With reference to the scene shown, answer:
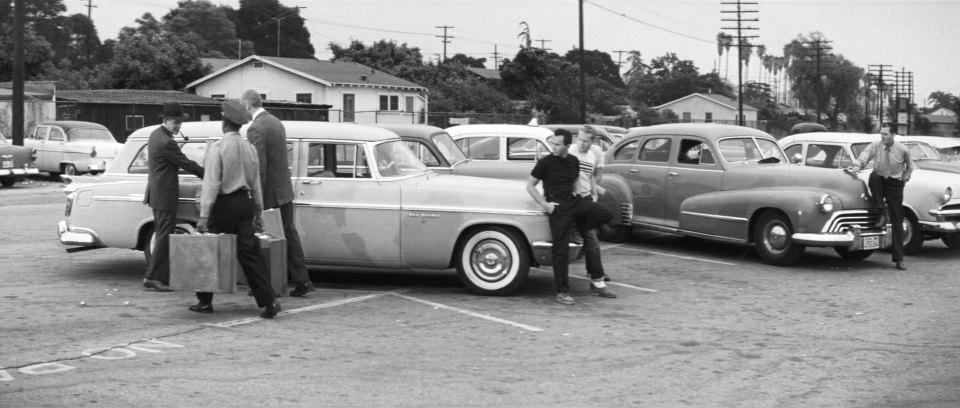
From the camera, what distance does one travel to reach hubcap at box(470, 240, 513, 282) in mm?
10500

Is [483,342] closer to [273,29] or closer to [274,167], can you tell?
[274,167]

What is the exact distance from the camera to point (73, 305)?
968 centimetres

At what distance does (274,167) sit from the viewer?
9953 millimetres

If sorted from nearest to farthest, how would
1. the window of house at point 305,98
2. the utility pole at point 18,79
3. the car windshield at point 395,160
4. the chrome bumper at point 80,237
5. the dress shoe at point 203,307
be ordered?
the dress shoe at point 203,307 → the car windshield at point 395,160 → the chrome bumper at point 80,237 → the utility pole at point 18,79 → the window of house at point 305,98

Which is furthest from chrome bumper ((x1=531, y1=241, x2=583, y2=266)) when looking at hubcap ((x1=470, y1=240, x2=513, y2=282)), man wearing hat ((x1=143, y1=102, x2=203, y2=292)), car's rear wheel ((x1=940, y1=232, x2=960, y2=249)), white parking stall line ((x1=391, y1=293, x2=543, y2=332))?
car's rear wheel ((x1=940, y1=232, x2=960, y2=249))

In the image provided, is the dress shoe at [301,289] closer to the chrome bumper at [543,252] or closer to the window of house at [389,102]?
the chrome bumper at [543,252]

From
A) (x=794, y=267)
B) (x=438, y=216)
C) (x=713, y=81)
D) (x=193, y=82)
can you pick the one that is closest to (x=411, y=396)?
(x=438, y=216)

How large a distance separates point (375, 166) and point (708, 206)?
5.25 meters

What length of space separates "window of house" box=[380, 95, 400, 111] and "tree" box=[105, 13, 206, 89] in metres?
11.2

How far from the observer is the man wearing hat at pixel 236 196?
A: 881 centimetres

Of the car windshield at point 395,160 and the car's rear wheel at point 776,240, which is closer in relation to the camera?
the car windshield at point 395,160

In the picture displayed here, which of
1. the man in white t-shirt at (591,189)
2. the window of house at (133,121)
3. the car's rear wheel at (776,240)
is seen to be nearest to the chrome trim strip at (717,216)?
the car's rear wheel at (776,240)

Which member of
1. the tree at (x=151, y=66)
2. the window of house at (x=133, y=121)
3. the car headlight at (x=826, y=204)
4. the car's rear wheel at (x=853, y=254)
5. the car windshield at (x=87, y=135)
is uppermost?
the tree at (x=151, y=66)

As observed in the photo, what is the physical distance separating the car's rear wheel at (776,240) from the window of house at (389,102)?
147 feet
